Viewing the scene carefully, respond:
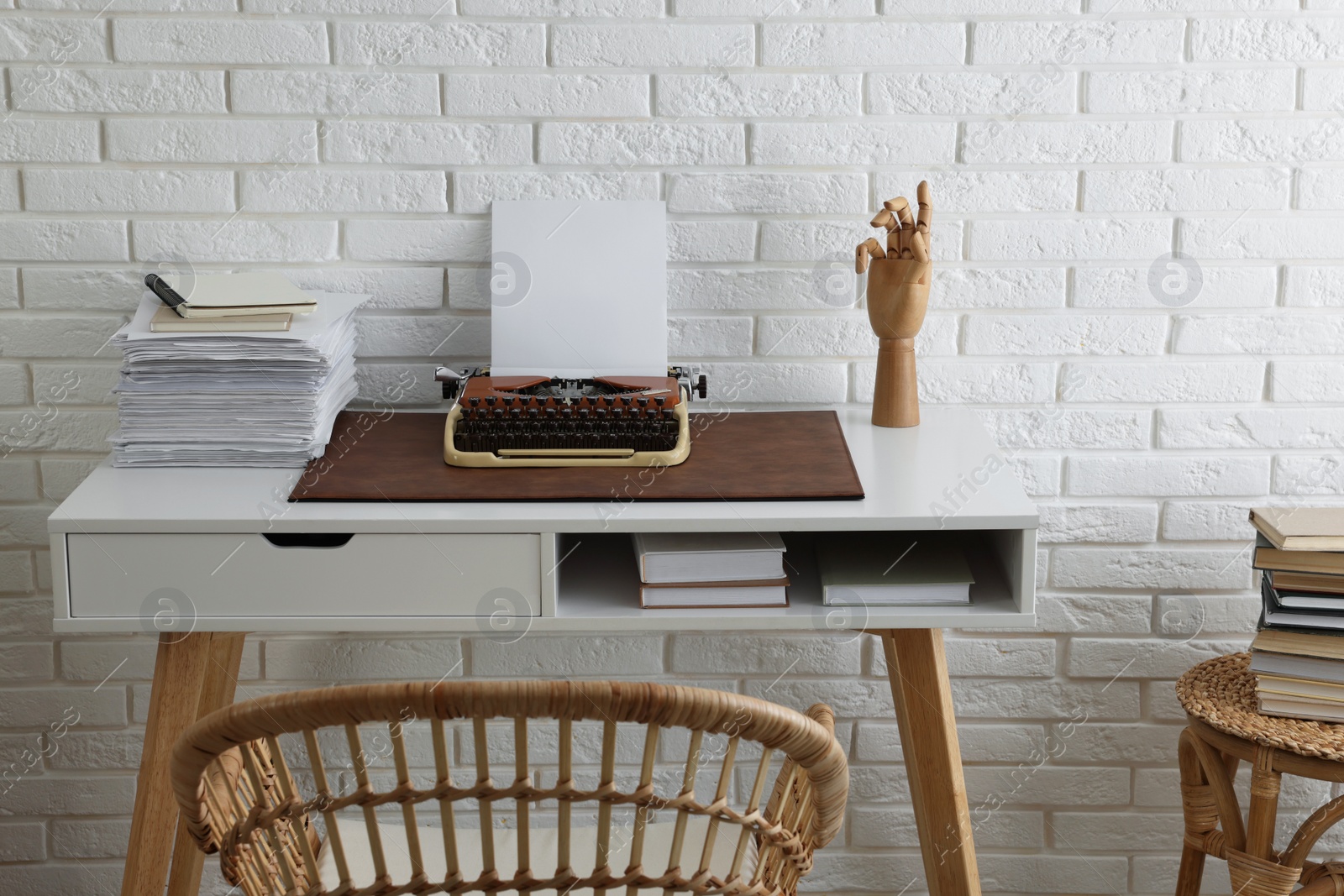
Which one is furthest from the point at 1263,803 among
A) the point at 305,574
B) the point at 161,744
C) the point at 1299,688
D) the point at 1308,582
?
the point at 161,744

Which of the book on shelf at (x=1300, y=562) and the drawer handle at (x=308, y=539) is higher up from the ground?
the drawer handle at (x=308, y=539)

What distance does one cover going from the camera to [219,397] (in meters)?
1.46

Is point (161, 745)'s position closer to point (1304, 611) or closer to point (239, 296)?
point (239, 296)

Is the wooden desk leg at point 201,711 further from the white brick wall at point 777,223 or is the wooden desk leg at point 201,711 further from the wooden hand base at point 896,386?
the wooden hand base at point 896,386

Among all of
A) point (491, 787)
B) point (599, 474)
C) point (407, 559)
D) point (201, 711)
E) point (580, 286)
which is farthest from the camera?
point (580, 286)

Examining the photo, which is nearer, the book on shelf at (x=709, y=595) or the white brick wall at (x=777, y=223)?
the book on shelf at (x=709, y=595)

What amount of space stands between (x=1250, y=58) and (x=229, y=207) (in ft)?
4.69

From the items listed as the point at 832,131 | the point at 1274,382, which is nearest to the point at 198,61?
the point at 832,131

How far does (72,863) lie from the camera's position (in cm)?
191

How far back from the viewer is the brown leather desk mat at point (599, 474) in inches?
53.6

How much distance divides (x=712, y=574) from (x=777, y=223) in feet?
1.97

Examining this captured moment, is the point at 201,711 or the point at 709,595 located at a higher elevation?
the point at 709,595

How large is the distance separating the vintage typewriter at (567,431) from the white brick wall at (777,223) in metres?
0.31

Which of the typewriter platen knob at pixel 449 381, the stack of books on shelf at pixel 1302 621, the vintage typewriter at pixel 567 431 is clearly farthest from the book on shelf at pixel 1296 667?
the typewriter platen knob at pixel 449 381
